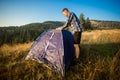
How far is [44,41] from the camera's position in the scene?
17.9ft

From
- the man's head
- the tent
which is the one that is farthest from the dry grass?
the tent

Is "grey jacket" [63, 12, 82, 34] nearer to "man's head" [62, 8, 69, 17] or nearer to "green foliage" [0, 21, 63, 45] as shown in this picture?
"man's head" [62, 8, 69, 17]

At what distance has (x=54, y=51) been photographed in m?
5.01

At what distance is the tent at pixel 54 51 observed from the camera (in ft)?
15.5

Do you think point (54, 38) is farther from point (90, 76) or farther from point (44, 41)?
point (90, 76)

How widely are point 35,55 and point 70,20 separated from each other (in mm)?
2031

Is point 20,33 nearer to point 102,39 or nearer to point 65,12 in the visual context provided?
point 102,39

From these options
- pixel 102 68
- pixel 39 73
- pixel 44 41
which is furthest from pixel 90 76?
pixel 44 41

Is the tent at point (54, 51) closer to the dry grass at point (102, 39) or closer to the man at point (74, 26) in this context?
the man at point (74, 26)

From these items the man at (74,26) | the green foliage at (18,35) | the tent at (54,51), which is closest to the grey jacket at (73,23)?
the man at (74,26)

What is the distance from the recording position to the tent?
4711 mm

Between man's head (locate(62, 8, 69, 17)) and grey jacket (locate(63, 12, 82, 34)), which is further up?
man's head (locate(62, 8, 69, 17))

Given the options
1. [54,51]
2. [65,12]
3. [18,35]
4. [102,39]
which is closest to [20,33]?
[102,39]

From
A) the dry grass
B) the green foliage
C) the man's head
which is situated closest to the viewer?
the man's head
